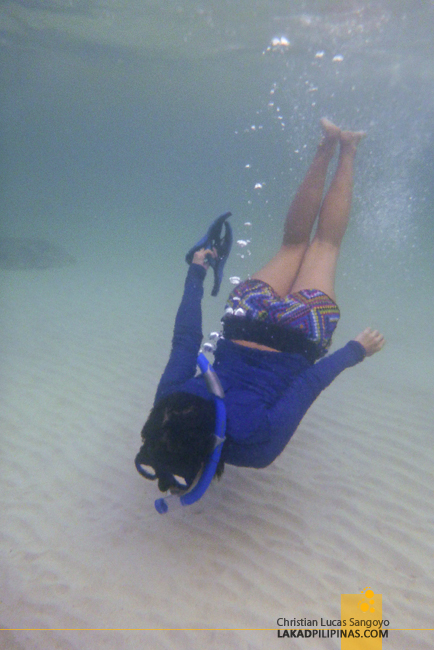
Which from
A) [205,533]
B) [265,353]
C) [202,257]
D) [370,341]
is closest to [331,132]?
[202,257]

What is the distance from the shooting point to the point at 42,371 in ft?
19.2

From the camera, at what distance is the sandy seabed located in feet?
6.95

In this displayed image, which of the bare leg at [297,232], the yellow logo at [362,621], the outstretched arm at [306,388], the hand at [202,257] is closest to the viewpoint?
the yellow logo at [362,621]

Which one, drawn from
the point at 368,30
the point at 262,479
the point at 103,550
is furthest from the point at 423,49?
the point at 103,550

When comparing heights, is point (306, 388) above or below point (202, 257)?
below

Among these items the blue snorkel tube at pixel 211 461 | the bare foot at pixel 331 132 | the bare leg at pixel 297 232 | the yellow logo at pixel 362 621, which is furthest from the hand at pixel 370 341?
the bare foot at pixel 331 132

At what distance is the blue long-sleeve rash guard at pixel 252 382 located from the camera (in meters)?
2.12

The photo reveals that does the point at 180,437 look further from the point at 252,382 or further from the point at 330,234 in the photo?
the point at 330,234

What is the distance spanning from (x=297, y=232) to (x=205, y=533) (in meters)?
3.20

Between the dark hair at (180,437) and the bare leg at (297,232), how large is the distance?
1966 millimetres

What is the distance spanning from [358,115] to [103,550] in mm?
30636

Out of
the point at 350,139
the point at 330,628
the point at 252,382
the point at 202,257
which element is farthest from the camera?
the point at 350,139

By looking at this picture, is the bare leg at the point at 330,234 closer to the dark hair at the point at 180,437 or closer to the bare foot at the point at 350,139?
the bare foot at the point at 350,139

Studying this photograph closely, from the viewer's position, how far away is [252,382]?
8.37ft
